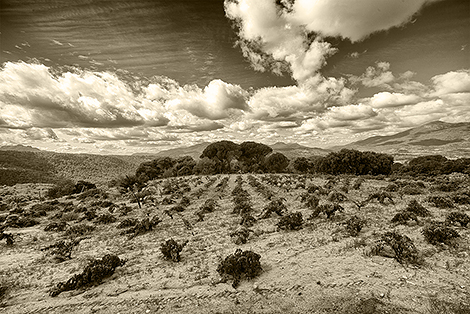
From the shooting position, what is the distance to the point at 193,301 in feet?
22.6

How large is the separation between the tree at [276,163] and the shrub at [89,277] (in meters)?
62.0

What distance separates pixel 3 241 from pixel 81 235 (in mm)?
5245

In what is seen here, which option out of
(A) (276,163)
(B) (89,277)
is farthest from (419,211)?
(A) (276,163)

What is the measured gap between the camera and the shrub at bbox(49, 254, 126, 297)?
8.07 meters

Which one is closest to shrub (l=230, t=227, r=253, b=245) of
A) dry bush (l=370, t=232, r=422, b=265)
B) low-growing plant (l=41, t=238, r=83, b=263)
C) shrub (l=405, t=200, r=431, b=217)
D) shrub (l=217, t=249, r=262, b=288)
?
shrub (l=217, t=249, r=262, b=288)

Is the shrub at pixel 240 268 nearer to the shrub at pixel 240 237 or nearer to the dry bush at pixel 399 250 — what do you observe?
the shrub at pixel 240 237

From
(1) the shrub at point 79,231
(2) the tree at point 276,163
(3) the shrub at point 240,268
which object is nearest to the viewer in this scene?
(3) the shrub at point 240,268

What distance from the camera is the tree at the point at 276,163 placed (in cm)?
6912

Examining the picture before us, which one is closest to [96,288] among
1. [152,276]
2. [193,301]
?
[152,276]

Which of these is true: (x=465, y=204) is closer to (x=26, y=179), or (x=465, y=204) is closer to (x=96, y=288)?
(x=96, y=288)

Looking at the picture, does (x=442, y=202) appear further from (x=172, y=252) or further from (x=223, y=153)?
(x=223, y=153)

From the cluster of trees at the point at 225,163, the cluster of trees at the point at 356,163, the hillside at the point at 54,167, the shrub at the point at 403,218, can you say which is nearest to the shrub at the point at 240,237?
the shrub at the point at 403,218

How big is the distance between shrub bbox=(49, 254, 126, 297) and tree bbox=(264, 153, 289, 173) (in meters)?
62.0

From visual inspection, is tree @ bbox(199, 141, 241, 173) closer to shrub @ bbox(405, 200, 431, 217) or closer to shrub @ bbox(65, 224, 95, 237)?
shrub @ bbox(65, 224, 95, 237)
